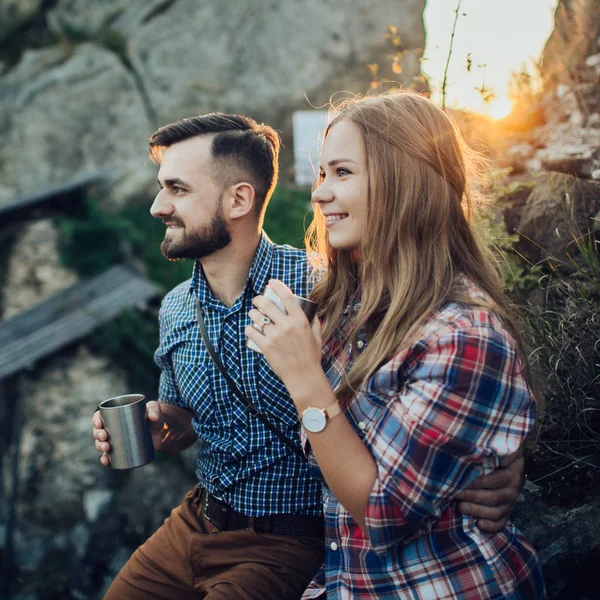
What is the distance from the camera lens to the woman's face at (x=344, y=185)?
75.2 inches

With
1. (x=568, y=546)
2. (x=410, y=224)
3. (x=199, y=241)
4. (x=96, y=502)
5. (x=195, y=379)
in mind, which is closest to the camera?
(x=410, y=224)

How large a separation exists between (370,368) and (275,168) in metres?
1.69

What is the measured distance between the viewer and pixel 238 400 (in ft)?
8.09

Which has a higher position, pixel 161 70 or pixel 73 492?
pixel 161 70

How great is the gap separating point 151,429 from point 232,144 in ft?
4.69

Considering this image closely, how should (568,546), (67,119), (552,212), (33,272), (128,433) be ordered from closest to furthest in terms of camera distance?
(128,433) < (568,546) < (552,212) < (33,272) < (67,119)

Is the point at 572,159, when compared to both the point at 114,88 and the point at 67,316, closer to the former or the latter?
the point at 67,316

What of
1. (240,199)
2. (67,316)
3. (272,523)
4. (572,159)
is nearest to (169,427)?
(272,523)

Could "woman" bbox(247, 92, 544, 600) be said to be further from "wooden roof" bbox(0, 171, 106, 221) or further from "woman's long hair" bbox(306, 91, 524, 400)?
"wooden roof" bbox(0, 171, 106, 221)

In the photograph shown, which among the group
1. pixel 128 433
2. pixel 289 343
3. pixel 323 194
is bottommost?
pixel 128 433

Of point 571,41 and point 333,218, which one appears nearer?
point 333,218

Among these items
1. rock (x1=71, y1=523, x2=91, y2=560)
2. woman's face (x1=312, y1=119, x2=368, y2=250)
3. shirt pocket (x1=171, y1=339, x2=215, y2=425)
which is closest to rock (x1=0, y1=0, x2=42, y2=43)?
rock (x1=71, y1=523, x2=91, y2=560)

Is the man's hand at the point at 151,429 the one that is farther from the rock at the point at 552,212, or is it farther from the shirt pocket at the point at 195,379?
the rock at the point at 552,212

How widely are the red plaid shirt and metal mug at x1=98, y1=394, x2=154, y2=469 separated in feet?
2.80
